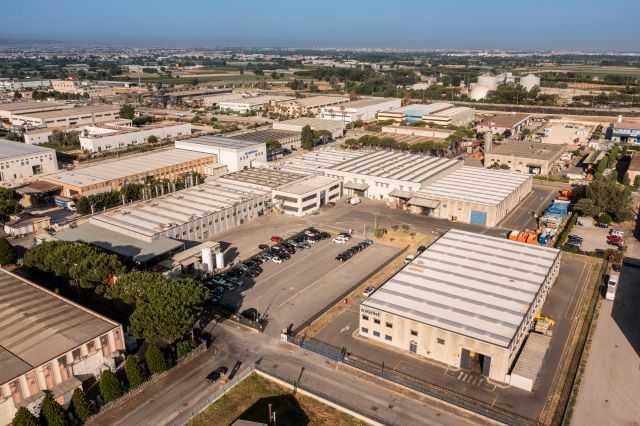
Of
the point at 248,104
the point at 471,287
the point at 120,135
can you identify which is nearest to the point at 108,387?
the point at 471,287

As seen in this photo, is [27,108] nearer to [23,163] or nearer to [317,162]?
[23,163]

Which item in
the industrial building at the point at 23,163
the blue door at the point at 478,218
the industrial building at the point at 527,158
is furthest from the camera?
the industrial building at the point at 527,158

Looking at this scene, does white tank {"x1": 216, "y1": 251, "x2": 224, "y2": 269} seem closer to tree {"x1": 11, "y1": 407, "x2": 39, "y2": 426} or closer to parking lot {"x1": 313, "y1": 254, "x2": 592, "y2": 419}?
parking lot {"x1": 313, "y1": 254, "x2": 592, "y2": 419}

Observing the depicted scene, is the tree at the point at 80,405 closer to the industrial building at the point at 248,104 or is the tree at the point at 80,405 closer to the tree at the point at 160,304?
the tree at the point at 160,304

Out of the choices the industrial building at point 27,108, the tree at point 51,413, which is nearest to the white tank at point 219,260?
the tree at point 51,413


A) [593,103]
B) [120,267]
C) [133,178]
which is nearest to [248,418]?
[120,267]

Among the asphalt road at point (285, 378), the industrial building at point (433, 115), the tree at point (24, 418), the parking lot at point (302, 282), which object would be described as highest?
the industrial building at point (433, 115)

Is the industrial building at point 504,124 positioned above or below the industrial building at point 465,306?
above
